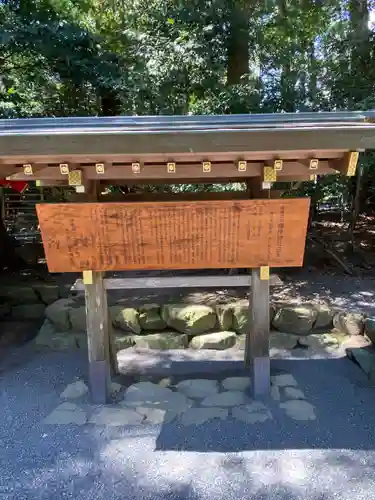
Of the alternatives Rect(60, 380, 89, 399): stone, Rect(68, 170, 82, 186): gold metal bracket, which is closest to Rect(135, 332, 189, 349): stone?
Rect(60, 380, 89, 399): stone

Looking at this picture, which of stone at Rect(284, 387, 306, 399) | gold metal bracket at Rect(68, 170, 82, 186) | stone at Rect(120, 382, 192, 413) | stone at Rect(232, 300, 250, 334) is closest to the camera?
gold metal bracket at Rect(68, 170, 82, 186)

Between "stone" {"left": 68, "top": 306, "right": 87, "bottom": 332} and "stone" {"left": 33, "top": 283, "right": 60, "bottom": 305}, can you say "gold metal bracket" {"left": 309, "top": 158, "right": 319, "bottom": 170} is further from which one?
"stone" {"left": 33, "top": 283, "right": 60, "bottom": 305}

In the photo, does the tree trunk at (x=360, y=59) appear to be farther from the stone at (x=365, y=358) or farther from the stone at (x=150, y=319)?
the stone at (x=150, y=319)

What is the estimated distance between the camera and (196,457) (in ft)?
10.5

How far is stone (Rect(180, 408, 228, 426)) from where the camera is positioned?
3701 mm

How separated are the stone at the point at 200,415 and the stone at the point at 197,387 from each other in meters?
0.28

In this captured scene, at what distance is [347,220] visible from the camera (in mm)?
10656

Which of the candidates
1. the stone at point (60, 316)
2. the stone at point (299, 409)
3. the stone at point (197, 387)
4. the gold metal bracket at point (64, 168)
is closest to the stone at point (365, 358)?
the stone at point (299, 409)

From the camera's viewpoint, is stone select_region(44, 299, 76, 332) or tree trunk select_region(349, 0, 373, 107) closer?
stone select_region(44, 299, 76, 332)

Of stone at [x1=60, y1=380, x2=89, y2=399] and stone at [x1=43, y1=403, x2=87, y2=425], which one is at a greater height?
stone at [x1=43, y1=403, x2=87, y2=425]

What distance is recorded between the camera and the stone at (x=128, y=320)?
241 inches

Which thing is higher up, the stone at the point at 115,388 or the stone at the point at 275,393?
the stone at the point at 275,393

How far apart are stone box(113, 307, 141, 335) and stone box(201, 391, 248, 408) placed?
2.27m

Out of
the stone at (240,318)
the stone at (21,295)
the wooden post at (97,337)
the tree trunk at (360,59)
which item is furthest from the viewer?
the stone at (21,295)
